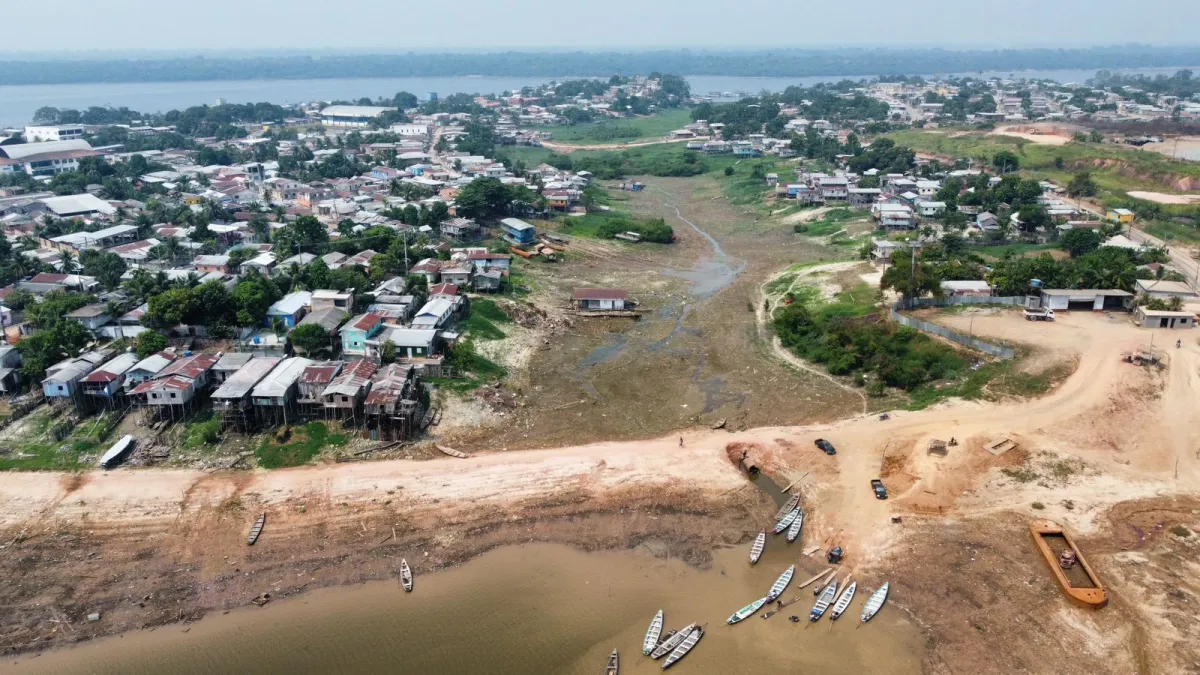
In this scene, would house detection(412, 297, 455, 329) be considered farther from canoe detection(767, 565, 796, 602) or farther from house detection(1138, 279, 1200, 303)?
house detection(1138, 279, 1200, 303)

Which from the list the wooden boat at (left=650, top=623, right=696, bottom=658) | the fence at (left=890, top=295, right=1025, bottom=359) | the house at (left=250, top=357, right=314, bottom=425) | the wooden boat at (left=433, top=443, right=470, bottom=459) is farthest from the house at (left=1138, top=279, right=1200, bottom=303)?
the house at (left=250, top=357, right=314, bottom=425)

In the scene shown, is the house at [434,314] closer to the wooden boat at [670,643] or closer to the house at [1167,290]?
the wooden boat at [670,643]

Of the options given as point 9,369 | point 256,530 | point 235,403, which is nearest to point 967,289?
point 256,530

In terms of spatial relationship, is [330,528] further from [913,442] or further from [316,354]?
[913,442]

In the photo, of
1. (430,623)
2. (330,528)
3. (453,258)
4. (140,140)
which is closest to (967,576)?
(430,623)

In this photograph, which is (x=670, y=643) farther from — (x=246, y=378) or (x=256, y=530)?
(x=246, y=378)
